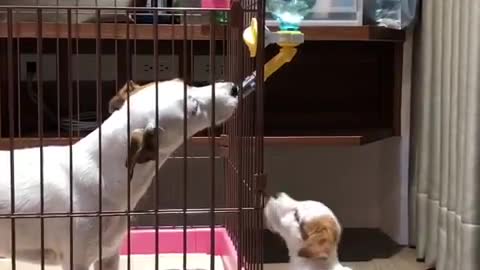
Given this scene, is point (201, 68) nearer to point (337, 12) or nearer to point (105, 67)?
point (105, 67)

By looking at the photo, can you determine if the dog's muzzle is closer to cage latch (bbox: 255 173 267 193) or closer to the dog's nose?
the dog's nose

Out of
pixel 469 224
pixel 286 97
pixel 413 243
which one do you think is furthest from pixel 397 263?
pixel 286 97

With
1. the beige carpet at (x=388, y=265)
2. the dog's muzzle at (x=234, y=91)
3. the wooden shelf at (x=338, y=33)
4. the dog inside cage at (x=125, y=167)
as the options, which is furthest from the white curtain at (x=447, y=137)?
the dog's muzzle at (x=234, y=91)

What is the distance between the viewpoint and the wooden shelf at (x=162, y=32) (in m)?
1.90

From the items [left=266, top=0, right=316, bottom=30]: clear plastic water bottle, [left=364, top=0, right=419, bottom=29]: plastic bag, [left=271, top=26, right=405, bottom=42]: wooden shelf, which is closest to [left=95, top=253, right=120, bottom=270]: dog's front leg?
[left=266, top=0, right=316, bottom=30]: clear plastic water bottle

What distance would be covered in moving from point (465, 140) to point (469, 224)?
0.20 metres

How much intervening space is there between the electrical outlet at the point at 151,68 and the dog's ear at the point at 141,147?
836 millimetres

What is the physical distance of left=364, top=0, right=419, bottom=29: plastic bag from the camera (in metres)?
2.10

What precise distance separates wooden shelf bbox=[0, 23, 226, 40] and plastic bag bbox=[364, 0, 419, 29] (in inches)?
17.8

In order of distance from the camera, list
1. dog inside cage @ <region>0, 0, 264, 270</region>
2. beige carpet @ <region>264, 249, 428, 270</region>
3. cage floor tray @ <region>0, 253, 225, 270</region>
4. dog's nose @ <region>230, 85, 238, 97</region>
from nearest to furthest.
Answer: dog inside cage @ <region>0, 0, 264, 270</region> < dog's nose @ <region>230, 85, 238, 97</region> < cage floor tray @ <region>0, 253, 225, 270</region> < beige carpet @ <region>264, 249, 428, 270</region>

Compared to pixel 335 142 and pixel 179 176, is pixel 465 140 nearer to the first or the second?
pixel 335 142

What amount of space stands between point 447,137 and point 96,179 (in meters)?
0.96

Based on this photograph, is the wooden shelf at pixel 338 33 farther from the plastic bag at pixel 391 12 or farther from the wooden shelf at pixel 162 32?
the plastic bag at pixel 391 12

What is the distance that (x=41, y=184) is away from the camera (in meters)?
1.28
